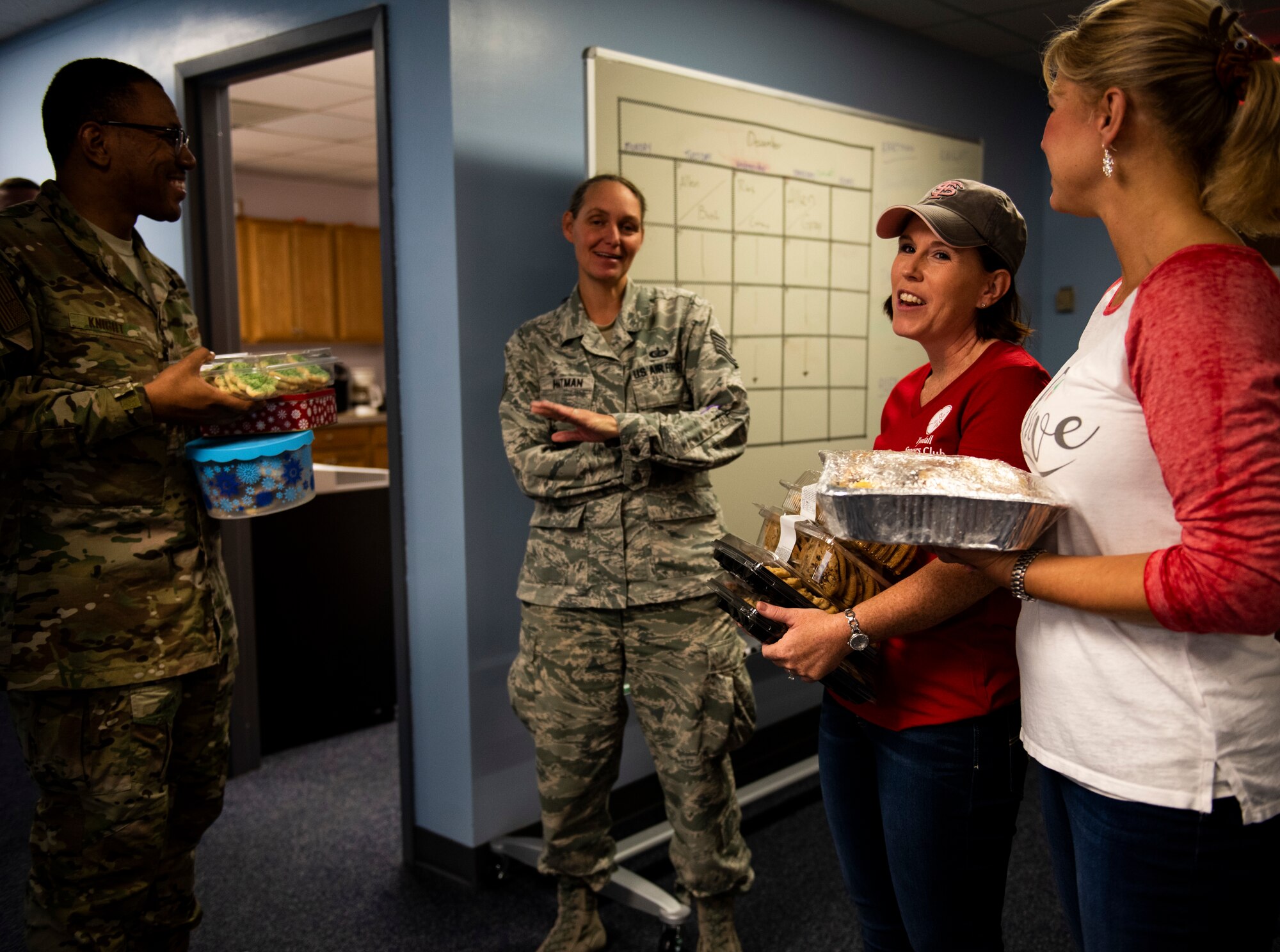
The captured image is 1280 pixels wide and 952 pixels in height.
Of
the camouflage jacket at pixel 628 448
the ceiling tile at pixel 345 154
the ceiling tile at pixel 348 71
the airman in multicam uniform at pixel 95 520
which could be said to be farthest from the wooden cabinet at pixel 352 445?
the airman in multicam uniform at pixel 95 520

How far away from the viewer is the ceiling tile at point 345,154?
6473mm

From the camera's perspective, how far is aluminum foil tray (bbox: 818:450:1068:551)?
898 mm

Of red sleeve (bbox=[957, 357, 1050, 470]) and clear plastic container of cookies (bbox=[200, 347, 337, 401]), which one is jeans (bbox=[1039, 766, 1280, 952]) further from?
clear plastic container of cookies (bbox=[200, 347, 337, 401])

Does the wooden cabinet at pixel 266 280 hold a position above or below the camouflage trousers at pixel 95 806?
above

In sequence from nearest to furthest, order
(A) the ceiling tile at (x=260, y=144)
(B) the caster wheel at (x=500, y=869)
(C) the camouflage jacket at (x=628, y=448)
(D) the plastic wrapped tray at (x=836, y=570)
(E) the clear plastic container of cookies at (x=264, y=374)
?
(D) the plastic wrapped tray at (x=836, y=570), (E) the clear plastic container of cookies at (x=264, y=374), (C) the camouflage jacket at (x=628, y=448), (B) the caster wheel at (x=500, y=869), (A) the ceiling tile at (x=260, y=144)

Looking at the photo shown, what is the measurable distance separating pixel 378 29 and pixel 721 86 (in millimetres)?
929

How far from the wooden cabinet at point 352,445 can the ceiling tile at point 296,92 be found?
215 centimetres

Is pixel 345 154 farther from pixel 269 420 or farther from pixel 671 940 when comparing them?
pixel 671 940

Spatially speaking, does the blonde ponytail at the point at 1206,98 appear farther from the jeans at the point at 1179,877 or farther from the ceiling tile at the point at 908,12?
the ceiling tile at the point at 908,12

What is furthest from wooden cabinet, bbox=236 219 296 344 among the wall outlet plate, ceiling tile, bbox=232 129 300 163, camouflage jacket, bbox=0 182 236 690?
camouflage jacket, bbox=0 182 236 690

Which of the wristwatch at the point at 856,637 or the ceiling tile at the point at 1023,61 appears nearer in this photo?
the wristwatch at the point at 856,637

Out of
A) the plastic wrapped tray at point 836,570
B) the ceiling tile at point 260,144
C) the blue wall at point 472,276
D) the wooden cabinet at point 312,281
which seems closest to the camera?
the plastic wrapped tray at point 836,570

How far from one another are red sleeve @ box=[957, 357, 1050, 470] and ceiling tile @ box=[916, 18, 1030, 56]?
2.82 meters

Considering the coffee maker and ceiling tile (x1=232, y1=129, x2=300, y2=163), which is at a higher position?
ceiling tile (x1=232, y1=129, x2=300, y2=163)
